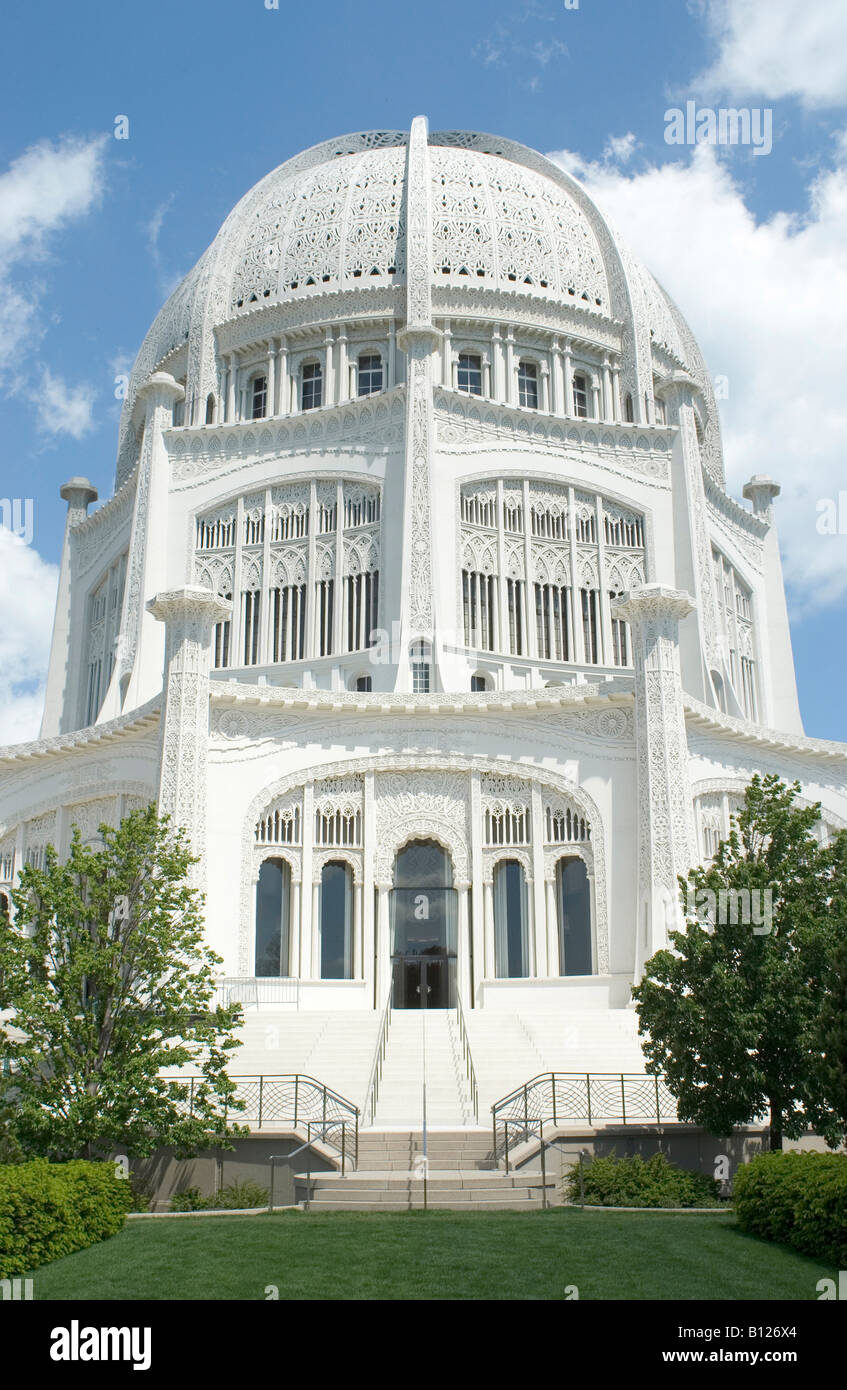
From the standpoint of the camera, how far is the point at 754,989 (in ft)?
67.8

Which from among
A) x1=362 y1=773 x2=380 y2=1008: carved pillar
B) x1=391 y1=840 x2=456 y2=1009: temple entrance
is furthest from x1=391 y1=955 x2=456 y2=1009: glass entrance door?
x1=362 y1=773 x2=380 y2=1008: carved pillar

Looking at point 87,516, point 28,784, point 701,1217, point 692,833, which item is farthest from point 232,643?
point 701,1217

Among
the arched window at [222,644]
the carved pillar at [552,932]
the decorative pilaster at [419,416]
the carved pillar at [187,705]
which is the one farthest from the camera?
the arched window at [222,644]

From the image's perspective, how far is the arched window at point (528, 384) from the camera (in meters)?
49.2

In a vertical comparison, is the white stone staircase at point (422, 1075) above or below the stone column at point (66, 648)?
below

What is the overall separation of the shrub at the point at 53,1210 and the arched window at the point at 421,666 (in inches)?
894

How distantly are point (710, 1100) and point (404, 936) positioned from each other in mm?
13170

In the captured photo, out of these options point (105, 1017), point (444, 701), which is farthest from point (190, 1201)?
point (444, 701)

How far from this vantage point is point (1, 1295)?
1249cm

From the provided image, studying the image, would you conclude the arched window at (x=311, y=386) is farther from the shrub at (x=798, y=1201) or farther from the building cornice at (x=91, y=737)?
the shrub at (x=798, y=1201)

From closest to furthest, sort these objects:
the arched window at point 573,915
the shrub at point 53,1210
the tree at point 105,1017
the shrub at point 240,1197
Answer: the shrub at point 53,1210
the tree at point 105,1017
the shrub at point 240,1197
the arched window at point 573,915

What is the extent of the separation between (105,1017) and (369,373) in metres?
33.8

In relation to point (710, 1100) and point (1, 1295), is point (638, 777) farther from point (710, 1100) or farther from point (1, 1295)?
point (1, 1295)

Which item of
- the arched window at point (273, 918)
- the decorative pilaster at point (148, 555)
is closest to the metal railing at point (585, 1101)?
the arched window at point (273, 918)
